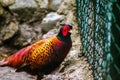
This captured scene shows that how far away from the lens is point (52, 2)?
794 cm

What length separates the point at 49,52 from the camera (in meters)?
4.58

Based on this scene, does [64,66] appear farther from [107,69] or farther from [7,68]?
[107,69]

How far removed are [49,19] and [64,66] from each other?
1.95 m

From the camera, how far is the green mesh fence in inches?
108

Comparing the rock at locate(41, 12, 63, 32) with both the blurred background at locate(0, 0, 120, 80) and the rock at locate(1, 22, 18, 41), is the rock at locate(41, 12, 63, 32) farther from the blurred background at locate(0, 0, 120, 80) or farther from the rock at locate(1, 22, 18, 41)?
the rock at locate(1, 22, 18, 41)

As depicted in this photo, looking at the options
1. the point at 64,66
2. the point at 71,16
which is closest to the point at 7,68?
the point at 64,66

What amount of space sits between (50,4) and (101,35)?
14.7 ft

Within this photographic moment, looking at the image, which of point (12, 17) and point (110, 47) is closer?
point (110, 47)

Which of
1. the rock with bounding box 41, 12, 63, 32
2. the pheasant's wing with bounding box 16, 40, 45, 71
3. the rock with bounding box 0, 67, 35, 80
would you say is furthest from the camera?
the rock with bounding box 41, 12, 63, 32

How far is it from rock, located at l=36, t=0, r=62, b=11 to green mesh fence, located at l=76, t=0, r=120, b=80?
244cm

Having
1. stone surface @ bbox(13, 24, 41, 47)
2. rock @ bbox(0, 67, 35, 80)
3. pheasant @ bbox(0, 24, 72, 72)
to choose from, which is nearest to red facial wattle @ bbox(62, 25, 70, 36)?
pheasant @ bbox(0, 24, 72, 72)

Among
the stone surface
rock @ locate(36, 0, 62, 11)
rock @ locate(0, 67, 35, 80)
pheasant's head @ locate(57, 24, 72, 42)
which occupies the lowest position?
rock @ locate(0, 67, 35, 80)

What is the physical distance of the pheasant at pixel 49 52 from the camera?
4.58 meters

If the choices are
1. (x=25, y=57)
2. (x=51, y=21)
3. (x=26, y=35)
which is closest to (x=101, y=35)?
(x=25, y=57)
